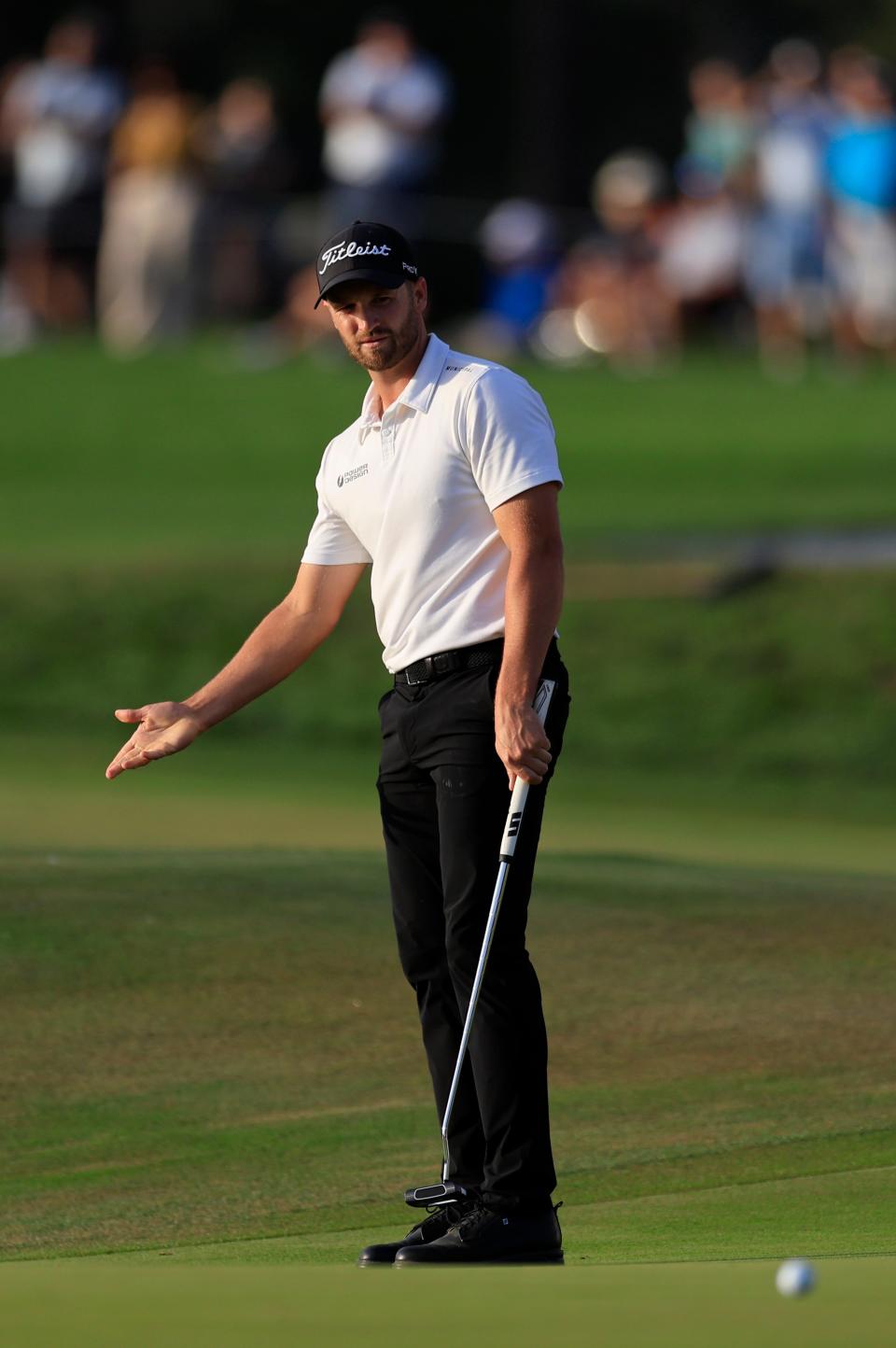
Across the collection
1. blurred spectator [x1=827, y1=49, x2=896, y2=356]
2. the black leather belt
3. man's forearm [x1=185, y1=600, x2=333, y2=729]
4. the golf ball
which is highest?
blurred spectator [x1=827, y1=49, x2=896, y2=356]

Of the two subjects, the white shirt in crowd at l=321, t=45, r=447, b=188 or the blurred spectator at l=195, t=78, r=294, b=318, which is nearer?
the white shirt in crowd at l=321, t=45, r=447, b=188

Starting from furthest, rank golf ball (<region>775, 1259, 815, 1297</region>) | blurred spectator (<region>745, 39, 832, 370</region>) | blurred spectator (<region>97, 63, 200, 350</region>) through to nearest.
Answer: blurred spectator (<region>97, 63, 200, 350</region>), blurred spectator (<region>745, 39, 832, 370</region>), golf ball (<region>775, 1259, 815, 1297</region>)

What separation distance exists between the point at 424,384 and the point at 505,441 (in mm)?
259

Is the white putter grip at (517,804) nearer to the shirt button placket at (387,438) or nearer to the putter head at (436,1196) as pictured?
the shirt button placket at (387,438)

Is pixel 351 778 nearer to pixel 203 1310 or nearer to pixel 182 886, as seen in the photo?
pixel 182 886

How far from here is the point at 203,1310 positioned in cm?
419

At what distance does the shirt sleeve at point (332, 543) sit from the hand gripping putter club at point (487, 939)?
720 millimetres

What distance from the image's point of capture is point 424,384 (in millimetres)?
5613

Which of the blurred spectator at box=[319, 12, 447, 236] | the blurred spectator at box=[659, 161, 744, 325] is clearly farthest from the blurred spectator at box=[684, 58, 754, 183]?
the blurred spectator at box=[319, 12, 447, 236]

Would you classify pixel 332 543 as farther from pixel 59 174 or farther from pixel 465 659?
pixel 59 174

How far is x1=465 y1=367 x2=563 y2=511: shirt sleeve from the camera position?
5.44 meters

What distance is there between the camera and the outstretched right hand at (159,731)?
19.7 ft

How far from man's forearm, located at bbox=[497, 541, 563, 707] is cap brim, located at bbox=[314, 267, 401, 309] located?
649mm

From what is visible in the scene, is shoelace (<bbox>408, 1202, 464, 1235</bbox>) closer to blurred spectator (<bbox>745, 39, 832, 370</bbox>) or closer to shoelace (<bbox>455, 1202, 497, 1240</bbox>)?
shoelace (<bbox>455, 1202, 497, 1240</bbox>)
